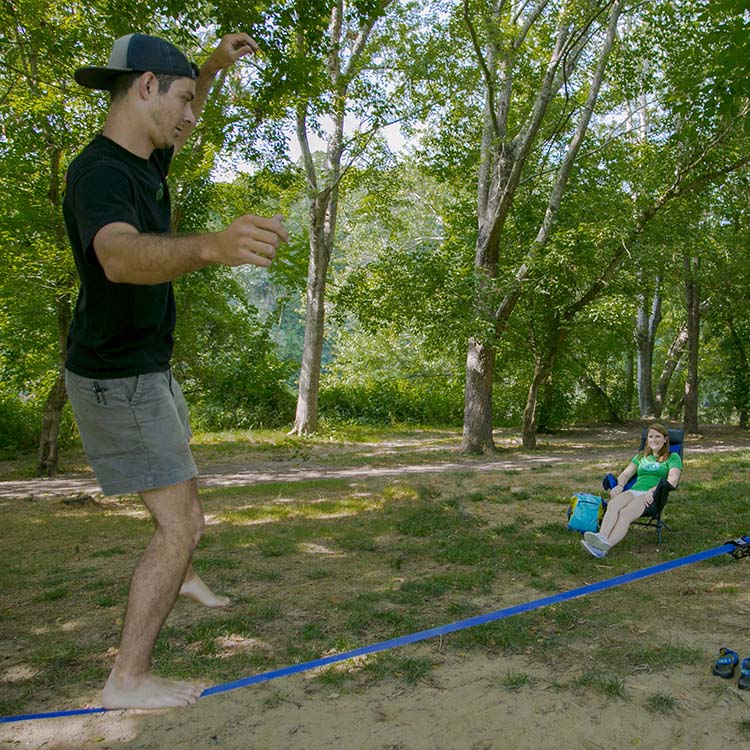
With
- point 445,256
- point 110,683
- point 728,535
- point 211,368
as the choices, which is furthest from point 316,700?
point 211,368

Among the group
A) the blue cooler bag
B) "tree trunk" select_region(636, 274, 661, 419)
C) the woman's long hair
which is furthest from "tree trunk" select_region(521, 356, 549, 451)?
the blue cooler bag

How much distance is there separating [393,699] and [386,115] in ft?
44.1

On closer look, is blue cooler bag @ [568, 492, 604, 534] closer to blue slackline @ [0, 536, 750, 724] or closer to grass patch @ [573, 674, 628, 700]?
blue slackline @ [0, 536, 750, 724]

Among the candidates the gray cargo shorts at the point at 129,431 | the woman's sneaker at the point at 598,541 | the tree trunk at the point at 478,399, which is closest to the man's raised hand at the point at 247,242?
the gray cargo shorts at the point at 129,431

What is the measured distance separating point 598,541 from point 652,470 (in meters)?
1.05

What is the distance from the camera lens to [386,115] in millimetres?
14898

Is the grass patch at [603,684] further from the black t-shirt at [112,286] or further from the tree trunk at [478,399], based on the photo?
the tree trunk at [478,399]

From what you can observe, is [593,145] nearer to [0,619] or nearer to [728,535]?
[728,535]

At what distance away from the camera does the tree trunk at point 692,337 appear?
18.4 m

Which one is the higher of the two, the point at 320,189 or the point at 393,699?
the point at 320,189

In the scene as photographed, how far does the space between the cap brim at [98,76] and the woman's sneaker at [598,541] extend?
4872 millimetres

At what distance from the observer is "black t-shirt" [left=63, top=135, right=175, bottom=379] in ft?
6.59

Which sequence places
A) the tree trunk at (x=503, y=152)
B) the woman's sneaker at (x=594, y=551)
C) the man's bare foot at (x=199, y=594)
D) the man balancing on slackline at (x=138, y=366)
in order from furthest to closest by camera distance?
1. the tree trunk at (x=503, y=152)
2. the woman's sneaker at (x=594, y=551)
3. the man's bare foot at (x=199, y=594)
4. the man balancing on slackline at (x=138, y=366)

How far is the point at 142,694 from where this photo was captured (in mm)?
2266
